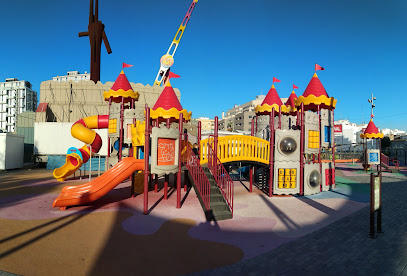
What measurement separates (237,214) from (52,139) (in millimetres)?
26345

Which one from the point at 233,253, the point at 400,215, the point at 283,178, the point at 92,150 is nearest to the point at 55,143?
the point at 92,150

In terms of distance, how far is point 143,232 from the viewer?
696 cm

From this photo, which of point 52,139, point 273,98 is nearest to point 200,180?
point 273,98

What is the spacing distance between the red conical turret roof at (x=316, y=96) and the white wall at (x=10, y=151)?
25.5 m

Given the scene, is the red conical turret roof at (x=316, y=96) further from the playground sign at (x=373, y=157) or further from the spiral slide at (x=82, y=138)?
the playground sign at (x=373, y=157)

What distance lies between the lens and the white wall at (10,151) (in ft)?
75.2

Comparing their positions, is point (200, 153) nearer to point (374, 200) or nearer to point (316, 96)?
point (374, 200)

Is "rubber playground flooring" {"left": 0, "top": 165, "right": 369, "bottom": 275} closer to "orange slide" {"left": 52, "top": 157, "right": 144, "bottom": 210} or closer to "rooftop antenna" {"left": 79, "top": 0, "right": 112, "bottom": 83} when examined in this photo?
"orange slide" {"left": 52, "top": 157, "right": 144, "bottom": 210}

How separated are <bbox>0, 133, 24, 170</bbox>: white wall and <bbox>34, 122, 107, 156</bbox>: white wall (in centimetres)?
226

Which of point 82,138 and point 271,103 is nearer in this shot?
point 82,138

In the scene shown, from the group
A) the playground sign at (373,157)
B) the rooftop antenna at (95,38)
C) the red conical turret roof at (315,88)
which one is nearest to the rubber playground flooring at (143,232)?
the red conical turret roof at (315,88)

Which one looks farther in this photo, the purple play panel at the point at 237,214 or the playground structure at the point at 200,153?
the playground structure at the point at 200,153

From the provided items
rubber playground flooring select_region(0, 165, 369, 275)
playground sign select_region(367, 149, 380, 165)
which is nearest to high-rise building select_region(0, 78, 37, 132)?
rubber playground flooring select_region(0, 165, 369, 275)

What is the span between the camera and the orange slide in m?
9.23
